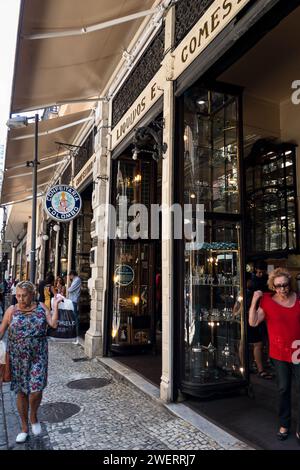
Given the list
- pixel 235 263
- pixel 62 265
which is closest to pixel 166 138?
pixel 235 263

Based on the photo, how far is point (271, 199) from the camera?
791cm

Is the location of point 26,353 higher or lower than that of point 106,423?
higher

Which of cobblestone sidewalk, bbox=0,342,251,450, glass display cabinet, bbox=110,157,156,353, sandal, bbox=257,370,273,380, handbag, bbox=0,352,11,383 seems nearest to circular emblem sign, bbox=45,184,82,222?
glass display cabinet, bbox=110,157,156,353

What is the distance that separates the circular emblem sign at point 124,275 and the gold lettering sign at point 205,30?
424cm

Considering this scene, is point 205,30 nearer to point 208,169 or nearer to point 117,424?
point 208,169

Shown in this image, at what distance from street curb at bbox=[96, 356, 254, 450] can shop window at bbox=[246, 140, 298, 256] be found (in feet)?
12.1

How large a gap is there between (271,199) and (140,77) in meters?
3.59

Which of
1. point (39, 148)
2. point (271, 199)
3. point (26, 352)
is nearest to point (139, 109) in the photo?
point (271, 199)

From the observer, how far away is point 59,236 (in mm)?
15219

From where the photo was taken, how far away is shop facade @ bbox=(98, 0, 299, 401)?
4641 millimetres

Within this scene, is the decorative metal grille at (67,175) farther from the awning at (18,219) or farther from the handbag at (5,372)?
the handbag at (5,372)

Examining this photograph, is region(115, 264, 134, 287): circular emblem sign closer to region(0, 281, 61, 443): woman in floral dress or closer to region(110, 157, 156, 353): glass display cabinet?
region(110, 157, 156, 353): glass display cabinet

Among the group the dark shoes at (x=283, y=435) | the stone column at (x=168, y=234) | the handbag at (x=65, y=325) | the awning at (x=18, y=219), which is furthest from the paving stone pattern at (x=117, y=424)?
the awning at (x=18, y=219)

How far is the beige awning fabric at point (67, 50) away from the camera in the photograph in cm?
555
